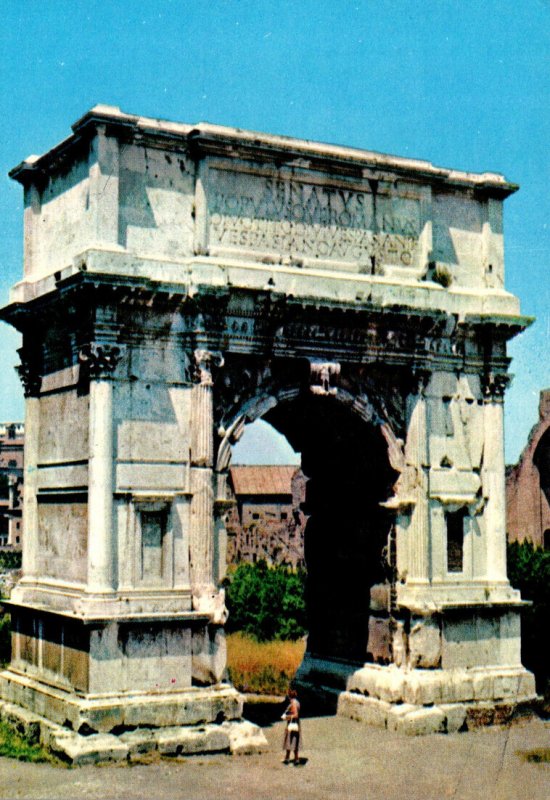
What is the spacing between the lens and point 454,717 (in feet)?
55.1

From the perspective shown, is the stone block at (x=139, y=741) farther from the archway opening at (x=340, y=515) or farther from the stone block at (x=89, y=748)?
the archway opening at (x=340, y=515)

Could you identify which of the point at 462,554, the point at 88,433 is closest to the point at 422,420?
the point at 462,554

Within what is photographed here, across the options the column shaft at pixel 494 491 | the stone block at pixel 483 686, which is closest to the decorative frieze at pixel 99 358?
the column shaft at pixel 494 491

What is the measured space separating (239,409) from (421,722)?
542 cm

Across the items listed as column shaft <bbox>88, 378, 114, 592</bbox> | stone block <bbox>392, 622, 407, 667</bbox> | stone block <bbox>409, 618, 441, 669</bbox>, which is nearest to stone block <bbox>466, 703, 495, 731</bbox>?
stone block <bbox>409, 618, 441, 669</bbox>

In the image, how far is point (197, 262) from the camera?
15.8 metres

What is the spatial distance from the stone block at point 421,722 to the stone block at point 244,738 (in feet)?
7.58

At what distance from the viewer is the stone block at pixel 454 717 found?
1673cm

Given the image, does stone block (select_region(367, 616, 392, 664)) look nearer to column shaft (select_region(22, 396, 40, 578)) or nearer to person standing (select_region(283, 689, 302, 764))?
person standing (select_region(283, 689, 302, 764))

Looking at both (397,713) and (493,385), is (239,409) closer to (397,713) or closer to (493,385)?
(493,385)

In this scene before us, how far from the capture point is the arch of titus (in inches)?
598

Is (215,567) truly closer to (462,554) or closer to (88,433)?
(88,433)

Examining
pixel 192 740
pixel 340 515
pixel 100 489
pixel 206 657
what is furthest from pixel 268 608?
pixel 100 489

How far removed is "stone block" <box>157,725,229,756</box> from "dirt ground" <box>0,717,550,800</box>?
0.47 feet
